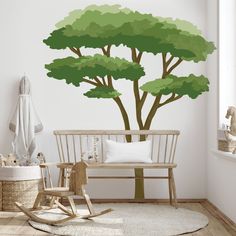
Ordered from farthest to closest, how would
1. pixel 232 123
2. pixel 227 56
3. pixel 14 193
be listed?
1. pixel 227 56
2. pixel 14 193
3. pixel 232 123

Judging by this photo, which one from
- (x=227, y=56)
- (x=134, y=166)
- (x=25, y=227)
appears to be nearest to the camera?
(x=25, y=227)

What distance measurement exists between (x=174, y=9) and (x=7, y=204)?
9.00 feet

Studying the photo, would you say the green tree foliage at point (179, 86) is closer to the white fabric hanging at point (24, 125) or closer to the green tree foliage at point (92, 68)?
the green tree foliage at point (92, 68)

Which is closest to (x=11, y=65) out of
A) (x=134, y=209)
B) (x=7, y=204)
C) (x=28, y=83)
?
(x=28, y=83)

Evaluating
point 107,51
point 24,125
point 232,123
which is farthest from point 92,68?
point 232,123

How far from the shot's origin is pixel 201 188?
629 centimetres

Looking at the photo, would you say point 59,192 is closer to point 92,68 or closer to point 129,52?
point 92,68

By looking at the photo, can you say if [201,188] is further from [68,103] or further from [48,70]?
[48,70]

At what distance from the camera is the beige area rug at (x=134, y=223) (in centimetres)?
450

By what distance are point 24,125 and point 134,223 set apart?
6.05ft

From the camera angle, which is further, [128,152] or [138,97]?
[138,97]

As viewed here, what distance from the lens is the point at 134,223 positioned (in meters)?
4.86

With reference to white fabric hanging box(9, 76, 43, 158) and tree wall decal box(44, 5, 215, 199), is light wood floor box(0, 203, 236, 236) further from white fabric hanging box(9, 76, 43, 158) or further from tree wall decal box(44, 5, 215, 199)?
tree wall decal box(44, 5, 215, 199)

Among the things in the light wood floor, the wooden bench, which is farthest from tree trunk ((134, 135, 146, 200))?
the light wood floor
